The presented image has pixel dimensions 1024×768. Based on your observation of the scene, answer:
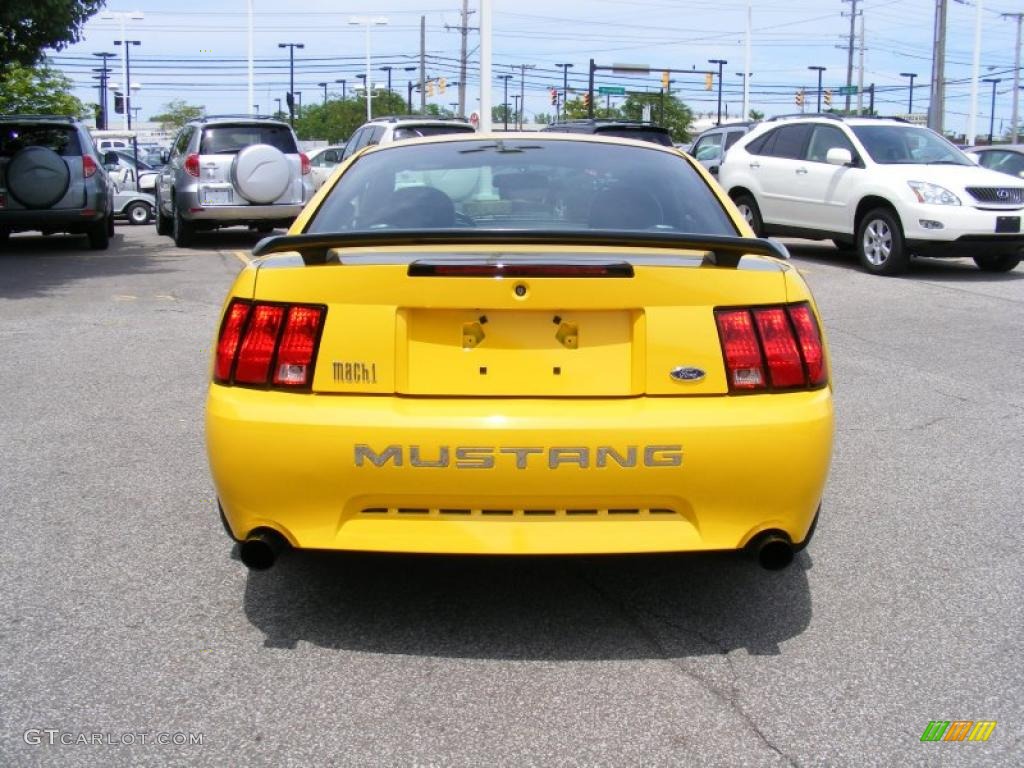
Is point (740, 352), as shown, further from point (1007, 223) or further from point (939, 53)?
point (939, 53)

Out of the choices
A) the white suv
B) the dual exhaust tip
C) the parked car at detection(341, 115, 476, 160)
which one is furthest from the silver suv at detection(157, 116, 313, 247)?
the dual exhaust tip

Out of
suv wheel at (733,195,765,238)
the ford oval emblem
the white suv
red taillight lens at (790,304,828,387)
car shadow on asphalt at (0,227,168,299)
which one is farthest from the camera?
suv wheel at (733,195,765,238)

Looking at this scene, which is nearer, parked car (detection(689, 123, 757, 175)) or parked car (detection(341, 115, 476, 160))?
parked car (detection(341, 115, 476, 160))

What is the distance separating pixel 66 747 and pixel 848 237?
12.7 meters

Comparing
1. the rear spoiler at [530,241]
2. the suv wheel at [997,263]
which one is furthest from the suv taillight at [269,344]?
the suv wheel at [997,263]

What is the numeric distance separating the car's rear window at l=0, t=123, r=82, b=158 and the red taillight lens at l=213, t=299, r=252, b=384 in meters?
13.3

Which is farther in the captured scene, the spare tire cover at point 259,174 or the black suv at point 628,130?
the black suv at point 628,130

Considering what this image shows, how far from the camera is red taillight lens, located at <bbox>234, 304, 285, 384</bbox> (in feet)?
11.2

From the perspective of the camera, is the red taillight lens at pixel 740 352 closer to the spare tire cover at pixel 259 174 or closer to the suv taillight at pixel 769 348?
the suv taillight at pixel 769 348

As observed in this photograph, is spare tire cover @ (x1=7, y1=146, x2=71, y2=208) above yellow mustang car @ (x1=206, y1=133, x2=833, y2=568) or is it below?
above

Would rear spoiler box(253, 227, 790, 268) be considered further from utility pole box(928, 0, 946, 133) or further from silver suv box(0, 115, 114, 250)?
utility pole box(928, 0, 946, 133)

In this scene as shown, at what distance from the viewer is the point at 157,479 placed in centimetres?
531

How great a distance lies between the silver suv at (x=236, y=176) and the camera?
16.2 metres

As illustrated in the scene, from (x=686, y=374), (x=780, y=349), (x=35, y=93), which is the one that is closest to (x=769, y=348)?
(x=780, y=349)
